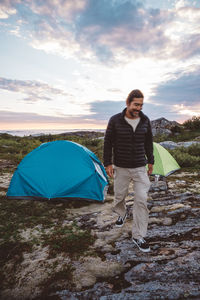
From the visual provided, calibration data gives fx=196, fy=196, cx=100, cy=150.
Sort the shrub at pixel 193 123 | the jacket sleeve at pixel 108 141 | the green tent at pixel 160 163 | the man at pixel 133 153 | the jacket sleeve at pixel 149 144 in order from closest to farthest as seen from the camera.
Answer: the man at pixel 133 153 → the jacket sleeve at pixel 108 141 → the jacket sleeve at pixel 149 144 → the green tent at pixel 160 163 → the shrub at pixel 193 123

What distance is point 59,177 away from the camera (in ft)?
18.1

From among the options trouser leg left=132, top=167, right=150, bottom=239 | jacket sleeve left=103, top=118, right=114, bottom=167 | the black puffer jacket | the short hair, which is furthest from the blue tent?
the short hair

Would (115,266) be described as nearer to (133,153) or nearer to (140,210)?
(140,210)

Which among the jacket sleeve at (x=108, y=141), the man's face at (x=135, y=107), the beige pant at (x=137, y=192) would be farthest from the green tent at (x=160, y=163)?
the man's face at (x=135, y=107)

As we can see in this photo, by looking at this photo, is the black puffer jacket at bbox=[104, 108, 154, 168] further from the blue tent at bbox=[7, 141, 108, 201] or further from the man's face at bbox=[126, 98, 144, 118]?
the blue tent at bbox=[7, 141, 108, 201]

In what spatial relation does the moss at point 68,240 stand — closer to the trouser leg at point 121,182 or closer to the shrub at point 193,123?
the trouser leg at point 121,182

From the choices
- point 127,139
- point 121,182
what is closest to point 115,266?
point 121,182

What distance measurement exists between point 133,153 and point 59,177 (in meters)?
2.62

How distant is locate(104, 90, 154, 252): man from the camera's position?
357 cm

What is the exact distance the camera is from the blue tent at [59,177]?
18.0 feet

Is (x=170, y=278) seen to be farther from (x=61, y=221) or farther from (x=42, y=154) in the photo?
(x=42, y=154)

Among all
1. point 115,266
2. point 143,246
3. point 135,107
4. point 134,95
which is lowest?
point 115,266

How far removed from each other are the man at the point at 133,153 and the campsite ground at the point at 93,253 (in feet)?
1.51

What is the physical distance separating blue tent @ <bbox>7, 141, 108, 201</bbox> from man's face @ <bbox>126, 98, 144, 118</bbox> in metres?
2.51
